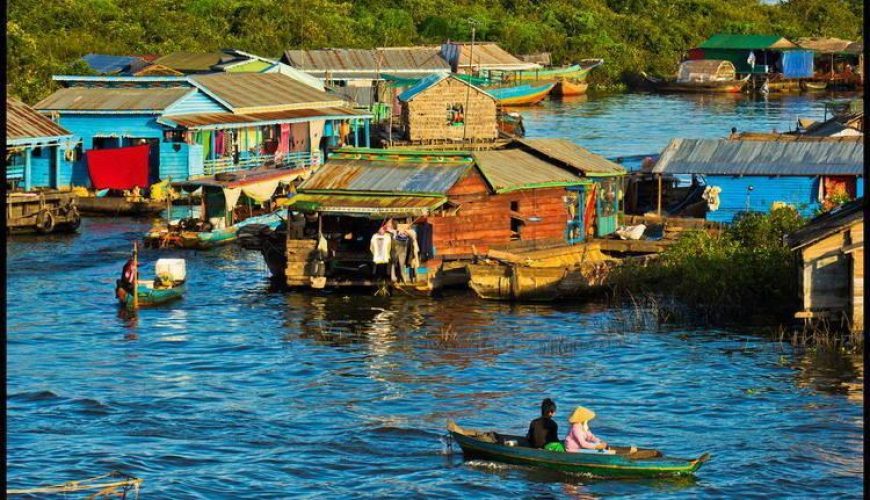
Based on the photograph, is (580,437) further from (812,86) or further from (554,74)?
(812,86)

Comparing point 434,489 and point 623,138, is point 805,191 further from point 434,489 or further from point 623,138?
point 623,138

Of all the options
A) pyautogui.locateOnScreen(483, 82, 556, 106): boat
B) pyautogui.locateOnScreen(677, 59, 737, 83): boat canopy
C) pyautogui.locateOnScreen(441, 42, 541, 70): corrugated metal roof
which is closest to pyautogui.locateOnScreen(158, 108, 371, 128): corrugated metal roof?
pyautogui.locateOnScreen(441, 42, 541, 70): corrugated metal roof

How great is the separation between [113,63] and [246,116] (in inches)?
721

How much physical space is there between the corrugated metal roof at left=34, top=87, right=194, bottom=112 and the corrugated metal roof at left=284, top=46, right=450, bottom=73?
61.5ft

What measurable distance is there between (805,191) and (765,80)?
5439 centimetres

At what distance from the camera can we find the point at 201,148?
46.2 meters

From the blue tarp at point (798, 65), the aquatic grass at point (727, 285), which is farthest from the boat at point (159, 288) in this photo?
the blue tarp at point (798, 65)

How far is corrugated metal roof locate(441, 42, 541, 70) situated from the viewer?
73.0 m

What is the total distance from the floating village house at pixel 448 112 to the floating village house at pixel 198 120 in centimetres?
614

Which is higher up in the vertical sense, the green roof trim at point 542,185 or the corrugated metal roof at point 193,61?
the corrugated metal roof at point 193,61

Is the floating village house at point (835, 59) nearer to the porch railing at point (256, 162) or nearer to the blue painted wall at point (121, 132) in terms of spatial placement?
the porch railing at point (256, 162)

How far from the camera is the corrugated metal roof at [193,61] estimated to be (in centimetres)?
6153

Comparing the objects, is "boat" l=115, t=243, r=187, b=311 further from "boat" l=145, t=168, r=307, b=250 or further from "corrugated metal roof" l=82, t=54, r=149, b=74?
"corrugated metal roof" l=82, t=54, r=149, b=74

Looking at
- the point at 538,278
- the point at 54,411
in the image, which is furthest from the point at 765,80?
the point at 54,411
